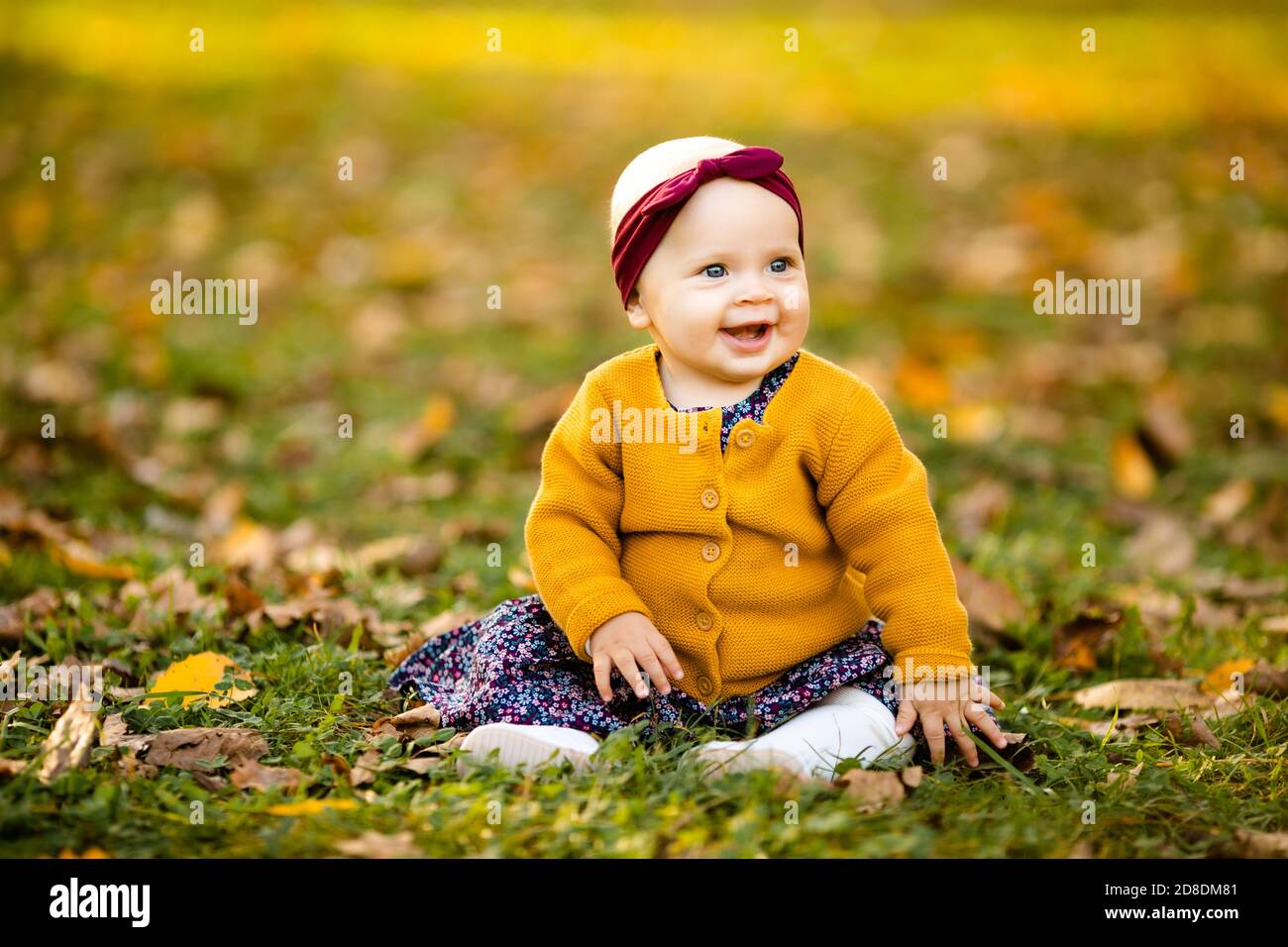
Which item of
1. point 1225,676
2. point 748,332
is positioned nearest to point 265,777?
point 748,332

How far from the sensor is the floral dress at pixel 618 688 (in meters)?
2.73

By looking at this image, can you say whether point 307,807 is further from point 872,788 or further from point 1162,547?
point 1162,547

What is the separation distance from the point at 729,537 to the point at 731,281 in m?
0.48

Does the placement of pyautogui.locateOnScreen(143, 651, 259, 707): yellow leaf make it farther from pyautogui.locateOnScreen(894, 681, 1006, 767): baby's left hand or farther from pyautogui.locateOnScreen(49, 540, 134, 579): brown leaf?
pyautogui.locateOnScreen(894, 681, 1006, 767): baby's left hand

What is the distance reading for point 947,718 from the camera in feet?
8.73

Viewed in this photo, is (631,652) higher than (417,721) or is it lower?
higher

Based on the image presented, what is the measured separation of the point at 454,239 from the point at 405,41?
12.7ft

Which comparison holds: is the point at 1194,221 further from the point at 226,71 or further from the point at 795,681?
the point at 226,71

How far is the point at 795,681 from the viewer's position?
9.07 ft

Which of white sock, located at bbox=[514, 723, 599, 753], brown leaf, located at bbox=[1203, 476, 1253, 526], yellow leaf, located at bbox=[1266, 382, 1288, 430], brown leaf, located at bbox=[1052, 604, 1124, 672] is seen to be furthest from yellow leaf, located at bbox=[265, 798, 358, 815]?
yellow leaf, located at bbox=[1266, 382, 1288, 430]

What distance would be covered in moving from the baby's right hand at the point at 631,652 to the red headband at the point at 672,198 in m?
0.65

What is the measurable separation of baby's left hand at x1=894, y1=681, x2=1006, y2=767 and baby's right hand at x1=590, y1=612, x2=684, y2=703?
43cm
